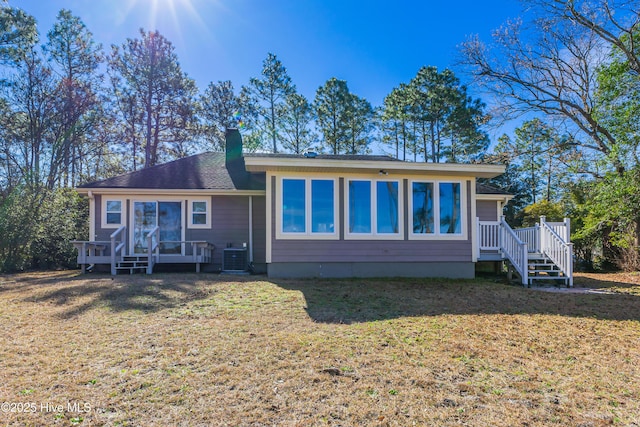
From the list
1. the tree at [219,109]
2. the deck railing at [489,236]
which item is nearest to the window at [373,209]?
the deck railing at [489,236]

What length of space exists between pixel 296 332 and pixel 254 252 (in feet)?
21.4

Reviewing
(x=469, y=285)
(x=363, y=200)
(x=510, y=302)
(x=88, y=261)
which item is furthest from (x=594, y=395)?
(x=88, y=261)

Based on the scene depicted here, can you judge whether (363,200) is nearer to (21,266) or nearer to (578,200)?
(21,266)

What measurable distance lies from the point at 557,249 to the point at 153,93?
20.8 meters

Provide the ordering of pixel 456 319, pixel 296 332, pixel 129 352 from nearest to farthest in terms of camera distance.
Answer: pixel 129 352 → pixel 296 332 → pixel 456 319

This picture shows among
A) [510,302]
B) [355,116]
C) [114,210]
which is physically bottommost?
[510,302]

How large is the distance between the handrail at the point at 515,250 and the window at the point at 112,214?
1091 cm

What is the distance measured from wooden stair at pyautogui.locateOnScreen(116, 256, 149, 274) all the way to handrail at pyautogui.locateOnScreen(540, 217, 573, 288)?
10.6 m

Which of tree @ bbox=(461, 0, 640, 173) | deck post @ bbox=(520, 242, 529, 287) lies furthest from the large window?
tree @ bbox=(461, 0, 640, 173)

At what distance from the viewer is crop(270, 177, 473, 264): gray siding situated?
28.1 ft

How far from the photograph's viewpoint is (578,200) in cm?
1703

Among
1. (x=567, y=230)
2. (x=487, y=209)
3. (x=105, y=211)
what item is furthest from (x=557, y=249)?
(x=105, y=211)

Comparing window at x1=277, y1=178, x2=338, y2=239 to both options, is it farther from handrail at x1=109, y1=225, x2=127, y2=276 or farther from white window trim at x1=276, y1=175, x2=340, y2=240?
handrail at x1=109, y1=225, x2=127, y2=276

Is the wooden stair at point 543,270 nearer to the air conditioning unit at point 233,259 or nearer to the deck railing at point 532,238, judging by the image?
the deck railing at point 532,238
